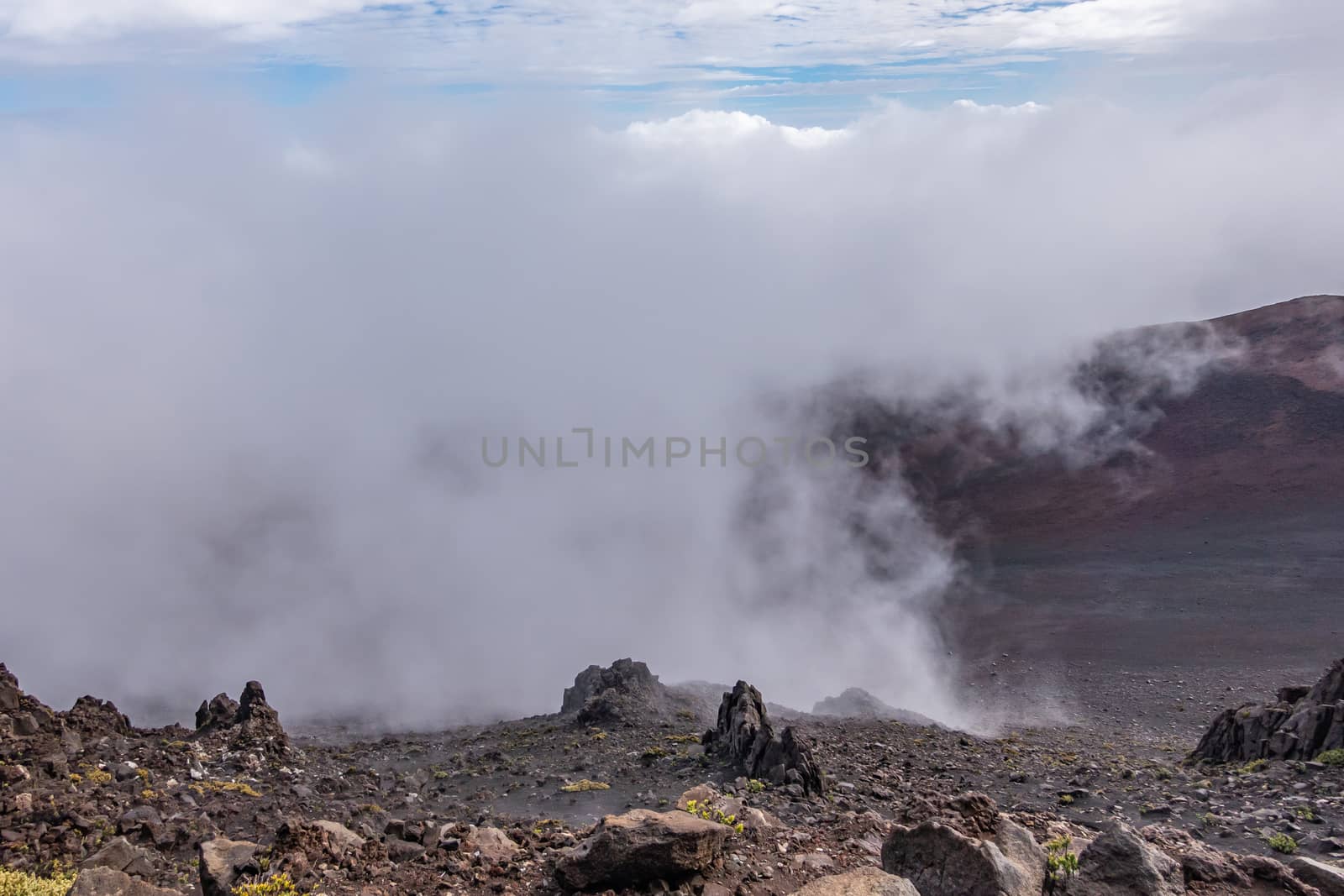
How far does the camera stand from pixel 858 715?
1008 inches

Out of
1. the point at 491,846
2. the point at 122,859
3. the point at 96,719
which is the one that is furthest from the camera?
the point at 96,719

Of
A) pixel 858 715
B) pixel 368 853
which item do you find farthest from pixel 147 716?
pixel 368 853

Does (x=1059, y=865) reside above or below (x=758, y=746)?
above

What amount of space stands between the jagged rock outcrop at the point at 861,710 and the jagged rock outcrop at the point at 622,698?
4.12 m

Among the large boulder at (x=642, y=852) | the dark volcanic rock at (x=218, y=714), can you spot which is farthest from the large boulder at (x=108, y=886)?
the dark volcanic rock at (x=218, y=714)

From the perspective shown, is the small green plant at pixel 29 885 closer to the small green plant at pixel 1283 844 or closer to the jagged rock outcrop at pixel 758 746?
the jagged rock outcrop at pixel 758 746

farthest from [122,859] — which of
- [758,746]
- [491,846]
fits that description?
[758,746]

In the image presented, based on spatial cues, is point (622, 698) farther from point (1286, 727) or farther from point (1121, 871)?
point (1121, 871)

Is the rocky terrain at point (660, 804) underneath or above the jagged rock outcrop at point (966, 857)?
underneath

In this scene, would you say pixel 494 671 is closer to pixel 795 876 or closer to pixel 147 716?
pixel 147 716

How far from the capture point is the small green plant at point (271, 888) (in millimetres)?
8562

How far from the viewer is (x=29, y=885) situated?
9.09 meters

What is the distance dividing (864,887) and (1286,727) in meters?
15.1

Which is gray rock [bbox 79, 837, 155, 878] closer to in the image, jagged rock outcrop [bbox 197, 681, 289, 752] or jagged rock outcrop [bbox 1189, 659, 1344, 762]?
jagged rock outcrop [bbox 197, 681, 289, 752]
